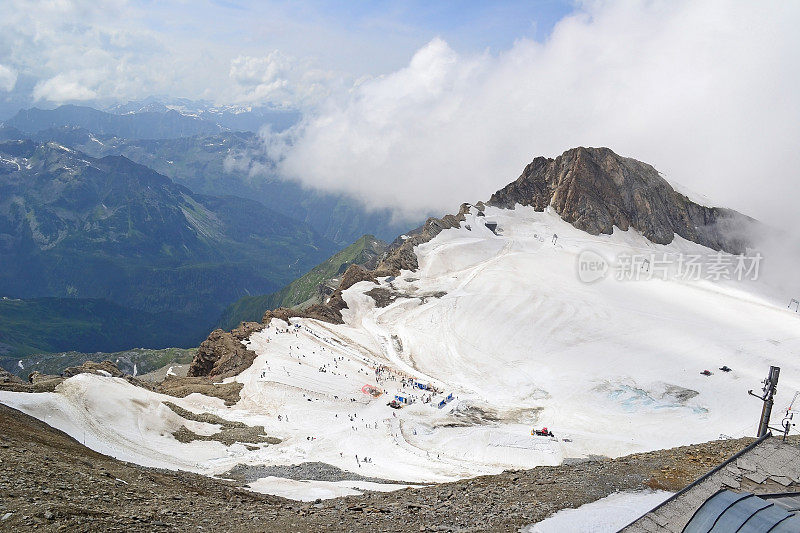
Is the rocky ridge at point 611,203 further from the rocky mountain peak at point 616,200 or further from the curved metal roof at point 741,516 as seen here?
the curved metal roof at point 741,516

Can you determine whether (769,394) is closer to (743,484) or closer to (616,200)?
(743,484)

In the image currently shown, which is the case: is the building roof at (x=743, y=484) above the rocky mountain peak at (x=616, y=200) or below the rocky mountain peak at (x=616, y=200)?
below

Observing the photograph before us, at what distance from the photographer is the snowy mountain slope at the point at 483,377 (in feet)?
151

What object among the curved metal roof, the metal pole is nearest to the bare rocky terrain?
the metal pole

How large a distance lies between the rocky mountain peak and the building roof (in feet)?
415

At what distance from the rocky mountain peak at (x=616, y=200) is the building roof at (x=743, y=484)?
12642 cm

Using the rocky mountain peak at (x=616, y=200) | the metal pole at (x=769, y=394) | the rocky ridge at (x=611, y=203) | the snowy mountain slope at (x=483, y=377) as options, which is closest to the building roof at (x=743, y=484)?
the metal pole at (x=769, y=394)

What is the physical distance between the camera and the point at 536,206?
154 m

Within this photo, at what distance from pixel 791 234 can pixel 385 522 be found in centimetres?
20337

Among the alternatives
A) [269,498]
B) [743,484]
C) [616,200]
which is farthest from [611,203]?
[269,498]

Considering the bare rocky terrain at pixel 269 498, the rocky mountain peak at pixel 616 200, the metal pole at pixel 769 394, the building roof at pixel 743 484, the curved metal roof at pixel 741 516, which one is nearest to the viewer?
the curved metal roof at pixel 741 516

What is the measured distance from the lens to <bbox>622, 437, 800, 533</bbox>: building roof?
1744cm

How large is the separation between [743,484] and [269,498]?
2164cm

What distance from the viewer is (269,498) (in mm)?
27328
